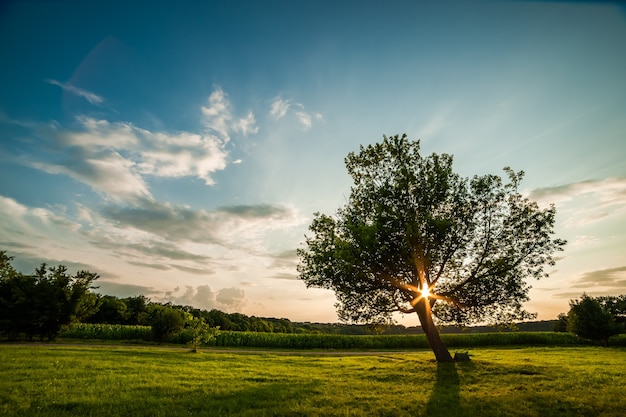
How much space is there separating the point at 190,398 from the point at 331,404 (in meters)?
6.19

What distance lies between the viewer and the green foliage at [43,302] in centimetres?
4438

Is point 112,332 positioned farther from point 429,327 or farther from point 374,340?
point 429,327

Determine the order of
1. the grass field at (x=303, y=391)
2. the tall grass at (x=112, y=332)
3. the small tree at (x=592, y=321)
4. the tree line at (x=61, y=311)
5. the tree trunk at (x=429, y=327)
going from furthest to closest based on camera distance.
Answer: the tall grass at (x=112, y=332)
the small tree at (x=592, y=321)
the tree line at (x=61, y=311)
the tree trunk at (x=429, y=327)
the grass field at (x=303, y=391)

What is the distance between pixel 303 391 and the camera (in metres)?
16.3

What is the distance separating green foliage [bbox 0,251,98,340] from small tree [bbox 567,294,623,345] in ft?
276

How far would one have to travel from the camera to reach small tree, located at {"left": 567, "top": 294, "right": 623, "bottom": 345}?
58.4 meters

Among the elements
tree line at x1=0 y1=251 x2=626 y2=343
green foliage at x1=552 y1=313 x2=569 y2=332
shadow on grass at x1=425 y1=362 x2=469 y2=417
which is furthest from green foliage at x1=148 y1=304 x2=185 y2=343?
green foliage at x1=552 y1=313 x2=569 y2=332

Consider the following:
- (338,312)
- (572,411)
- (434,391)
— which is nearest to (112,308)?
→ (338,312)

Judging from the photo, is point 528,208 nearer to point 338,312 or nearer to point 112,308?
point 338,312

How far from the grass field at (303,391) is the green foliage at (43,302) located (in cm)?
2583

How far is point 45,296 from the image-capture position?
4544 cm

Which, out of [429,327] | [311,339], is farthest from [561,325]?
[429,327]

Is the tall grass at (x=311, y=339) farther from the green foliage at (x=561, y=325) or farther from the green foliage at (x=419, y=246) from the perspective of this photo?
the green foliage at (x=419, y=246)

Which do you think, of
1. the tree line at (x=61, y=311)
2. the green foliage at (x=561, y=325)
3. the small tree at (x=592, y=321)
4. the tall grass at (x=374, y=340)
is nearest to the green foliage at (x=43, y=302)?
the tree line at (x=61, y=311)
